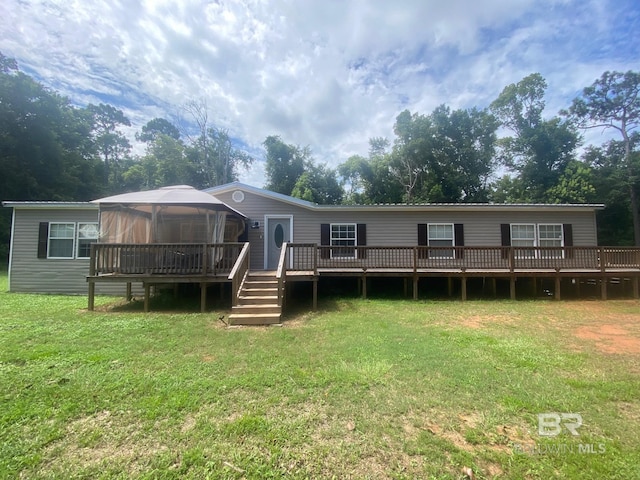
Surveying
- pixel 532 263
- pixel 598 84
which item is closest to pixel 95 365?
pixel 532 263

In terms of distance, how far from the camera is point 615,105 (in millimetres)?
23906

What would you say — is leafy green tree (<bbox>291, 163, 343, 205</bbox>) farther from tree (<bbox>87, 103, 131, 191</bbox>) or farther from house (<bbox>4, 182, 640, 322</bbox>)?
tree (<bbox>87, 103, 131, 191</bbox>)

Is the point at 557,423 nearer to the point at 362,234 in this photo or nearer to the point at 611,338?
the point at 611,338

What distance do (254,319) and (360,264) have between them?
16.2 ft

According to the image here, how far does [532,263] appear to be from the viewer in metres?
9.88

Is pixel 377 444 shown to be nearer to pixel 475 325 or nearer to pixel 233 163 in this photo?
pixel 475 325

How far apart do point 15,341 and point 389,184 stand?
27.6 meters

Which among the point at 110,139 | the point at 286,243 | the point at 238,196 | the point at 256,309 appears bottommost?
the point at 256,309

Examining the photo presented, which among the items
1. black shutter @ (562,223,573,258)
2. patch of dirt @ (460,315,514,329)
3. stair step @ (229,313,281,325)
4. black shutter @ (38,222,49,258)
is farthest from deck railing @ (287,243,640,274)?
black shutter @ (38,222,49,258)

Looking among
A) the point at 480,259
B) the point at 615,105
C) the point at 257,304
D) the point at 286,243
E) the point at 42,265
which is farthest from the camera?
the point at 615,105

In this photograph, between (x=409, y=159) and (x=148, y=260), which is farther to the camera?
(x=409, y=159)

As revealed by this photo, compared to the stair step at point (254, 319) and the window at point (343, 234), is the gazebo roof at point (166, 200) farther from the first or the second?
the window at point (343, 234)

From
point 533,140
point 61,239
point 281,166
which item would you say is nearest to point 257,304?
point 61,239

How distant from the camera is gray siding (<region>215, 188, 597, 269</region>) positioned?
36.0 ft
